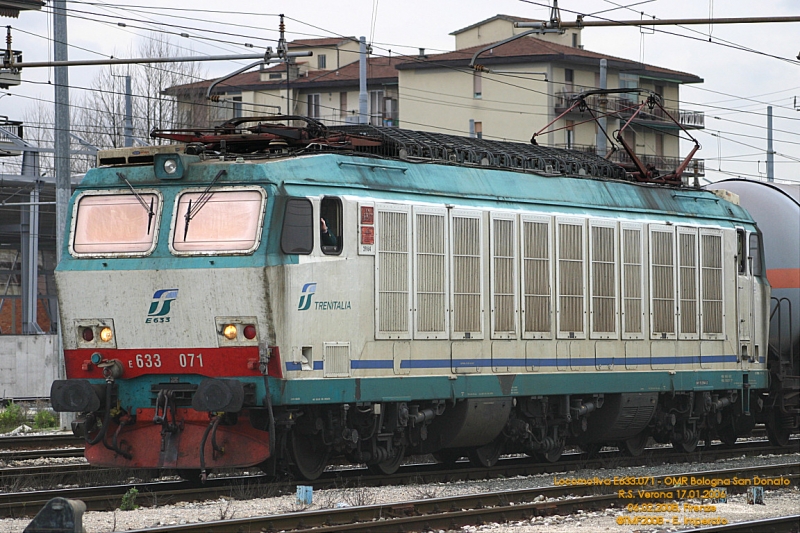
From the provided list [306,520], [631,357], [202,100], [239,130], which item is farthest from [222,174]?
[202,100]

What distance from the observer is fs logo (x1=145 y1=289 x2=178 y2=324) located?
14156 mm

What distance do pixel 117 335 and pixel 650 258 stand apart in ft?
27.3

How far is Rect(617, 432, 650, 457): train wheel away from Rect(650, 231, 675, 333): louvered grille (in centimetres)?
182

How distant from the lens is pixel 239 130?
15.3 metres

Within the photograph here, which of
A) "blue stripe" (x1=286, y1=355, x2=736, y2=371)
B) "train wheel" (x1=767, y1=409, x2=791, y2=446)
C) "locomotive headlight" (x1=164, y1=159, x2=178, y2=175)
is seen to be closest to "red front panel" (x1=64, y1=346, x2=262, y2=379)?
"blue stripe" (x1=286, y1=355, x2=736, y2=371)

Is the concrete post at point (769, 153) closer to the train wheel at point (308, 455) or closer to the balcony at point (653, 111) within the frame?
the balcony at point (653, 111)

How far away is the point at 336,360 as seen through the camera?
14336mm

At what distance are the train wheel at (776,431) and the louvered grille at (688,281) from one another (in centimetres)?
337

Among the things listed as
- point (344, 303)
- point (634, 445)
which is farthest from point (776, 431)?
point (344, 303)

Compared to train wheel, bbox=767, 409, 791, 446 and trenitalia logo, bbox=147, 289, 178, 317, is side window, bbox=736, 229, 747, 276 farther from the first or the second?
trenitalia logo, bbox=147, 289, 178, 317

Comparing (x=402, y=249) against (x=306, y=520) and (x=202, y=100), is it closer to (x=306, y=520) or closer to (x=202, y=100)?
(x=306, y=520)

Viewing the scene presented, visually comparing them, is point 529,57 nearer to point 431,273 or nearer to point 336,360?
point 431,273

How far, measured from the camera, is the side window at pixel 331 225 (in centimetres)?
1430

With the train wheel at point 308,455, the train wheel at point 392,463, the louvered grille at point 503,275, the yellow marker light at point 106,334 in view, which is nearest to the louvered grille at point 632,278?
the louvered grille at point 503,275
